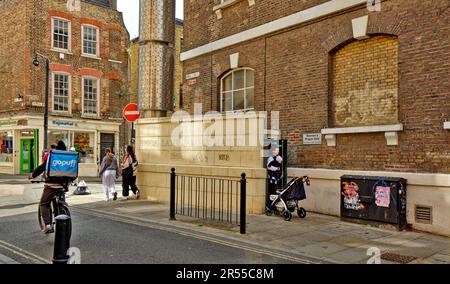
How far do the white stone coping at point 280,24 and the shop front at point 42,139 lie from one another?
13.6 metres

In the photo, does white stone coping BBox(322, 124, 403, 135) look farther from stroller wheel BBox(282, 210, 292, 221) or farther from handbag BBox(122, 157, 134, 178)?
handbag BBox(122, 157, 134, 178)

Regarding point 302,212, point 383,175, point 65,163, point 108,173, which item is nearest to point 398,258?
point 383,175

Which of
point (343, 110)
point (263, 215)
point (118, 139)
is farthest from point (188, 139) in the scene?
point (118, 139)

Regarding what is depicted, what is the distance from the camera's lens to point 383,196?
8.68 m

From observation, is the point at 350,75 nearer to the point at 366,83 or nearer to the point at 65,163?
the point at 366,83

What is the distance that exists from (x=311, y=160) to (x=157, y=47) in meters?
6.29

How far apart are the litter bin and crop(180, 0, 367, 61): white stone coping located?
13.7ft

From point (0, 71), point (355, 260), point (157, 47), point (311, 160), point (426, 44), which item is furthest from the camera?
point (0, 71)

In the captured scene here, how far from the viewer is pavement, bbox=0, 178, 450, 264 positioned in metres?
6.52

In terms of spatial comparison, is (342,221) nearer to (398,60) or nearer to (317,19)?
(398,60)

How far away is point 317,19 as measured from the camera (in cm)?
1077

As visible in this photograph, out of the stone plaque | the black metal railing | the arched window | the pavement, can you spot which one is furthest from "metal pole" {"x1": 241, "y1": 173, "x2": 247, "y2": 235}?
the arched window

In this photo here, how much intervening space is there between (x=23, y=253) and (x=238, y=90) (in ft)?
27.7

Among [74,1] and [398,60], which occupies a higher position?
[74,1]
